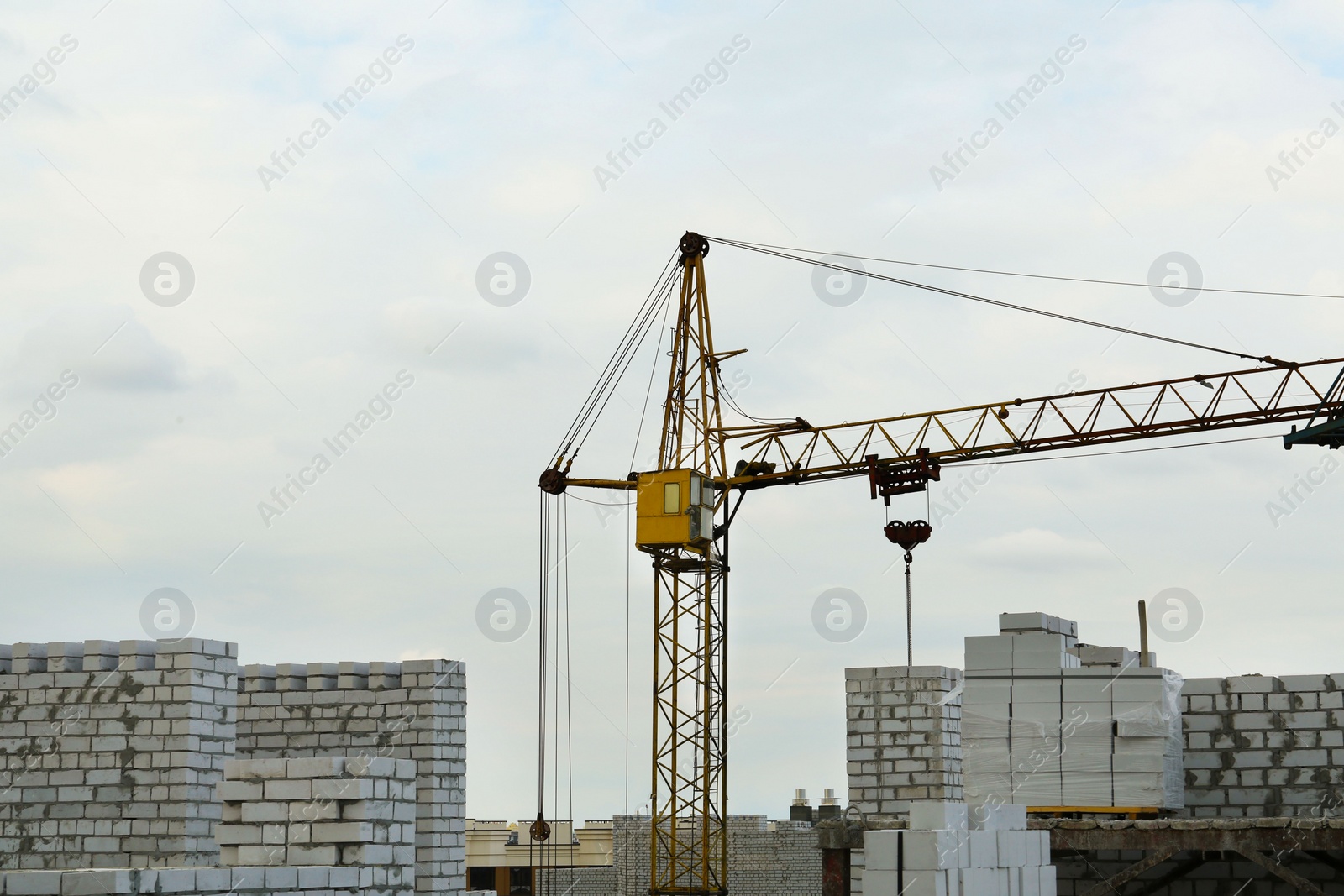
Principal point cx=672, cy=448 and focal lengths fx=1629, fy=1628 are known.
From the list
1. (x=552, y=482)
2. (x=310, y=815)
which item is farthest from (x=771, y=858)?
(x=310, y=815)

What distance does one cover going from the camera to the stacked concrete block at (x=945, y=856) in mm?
12328

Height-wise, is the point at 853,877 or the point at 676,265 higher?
the point at 676,265

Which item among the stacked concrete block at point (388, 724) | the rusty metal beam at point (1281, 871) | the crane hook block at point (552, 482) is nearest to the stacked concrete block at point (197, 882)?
the stacked concrete block at point (388, 724)

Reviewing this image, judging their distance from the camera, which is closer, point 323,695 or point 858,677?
point 323,695

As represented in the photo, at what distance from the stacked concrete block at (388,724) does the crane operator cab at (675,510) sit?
37.0ft

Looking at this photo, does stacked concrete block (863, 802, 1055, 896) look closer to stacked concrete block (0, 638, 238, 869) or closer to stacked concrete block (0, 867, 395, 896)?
stacked concrete block (0, 867, 395, 896)

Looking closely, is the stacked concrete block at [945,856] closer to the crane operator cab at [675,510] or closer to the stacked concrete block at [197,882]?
the stacked concrete block at [197,882]

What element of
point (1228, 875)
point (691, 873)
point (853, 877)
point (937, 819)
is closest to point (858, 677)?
point (853, 877)

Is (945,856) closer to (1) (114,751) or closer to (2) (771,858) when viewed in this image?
(1) (114,751)

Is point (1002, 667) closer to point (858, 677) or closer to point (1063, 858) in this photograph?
point (1063, 858)

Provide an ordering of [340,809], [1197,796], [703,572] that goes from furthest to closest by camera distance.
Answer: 1. [703,572]
2. [1197,796]
3. [340,809]

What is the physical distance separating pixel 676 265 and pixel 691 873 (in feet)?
40.3

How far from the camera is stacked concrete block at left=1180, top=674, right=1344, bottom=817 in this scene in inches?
684

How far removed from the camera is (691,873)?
106 feet
